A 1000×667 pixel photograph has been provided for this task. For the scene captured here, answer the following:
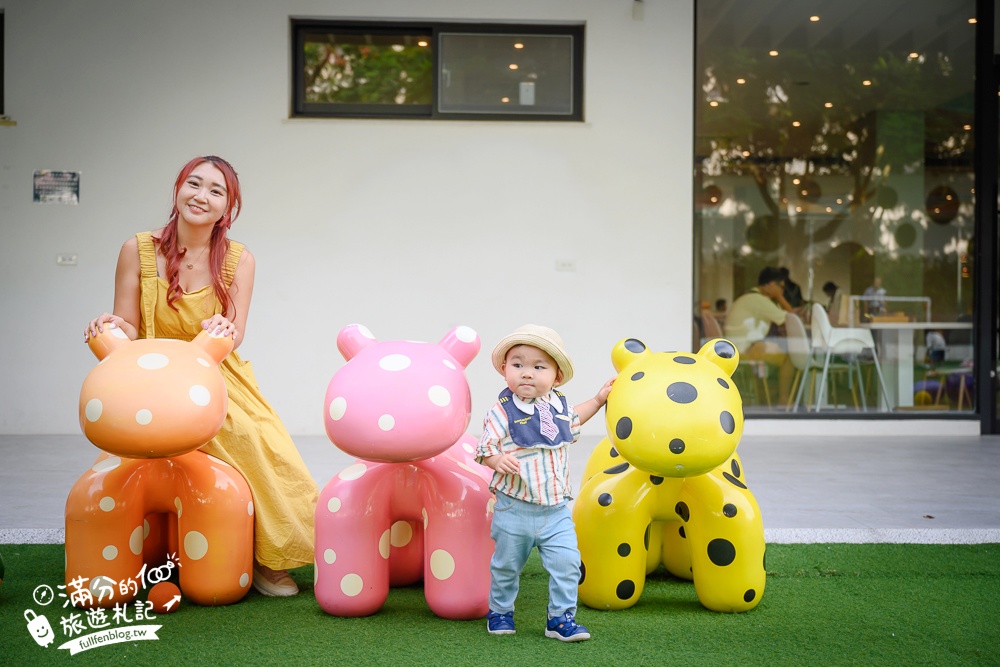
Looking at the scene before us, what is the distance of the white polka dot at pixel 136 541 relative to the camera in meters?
3.04

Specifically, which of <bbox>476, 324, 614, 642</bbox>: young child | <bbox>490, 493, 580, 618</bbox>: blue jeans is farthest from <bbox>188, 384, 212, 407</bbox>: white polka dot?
<bbox>490, 493, 580, 618</bbox>: blue jeans

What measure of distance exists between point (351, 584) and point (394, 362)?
79cm

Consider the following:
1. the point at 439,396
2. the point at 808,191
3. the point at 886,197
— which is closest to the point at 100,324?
the point at 439,396

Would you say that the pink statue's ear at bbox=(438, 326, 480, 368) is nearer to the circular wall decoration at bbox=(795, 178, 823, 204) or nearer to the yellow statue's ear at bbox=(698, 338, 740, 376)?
the yellow statue's ear at bbox=(698, 338, 740, 376)

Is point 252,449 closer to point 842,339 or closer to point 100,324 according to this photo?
point 100,324

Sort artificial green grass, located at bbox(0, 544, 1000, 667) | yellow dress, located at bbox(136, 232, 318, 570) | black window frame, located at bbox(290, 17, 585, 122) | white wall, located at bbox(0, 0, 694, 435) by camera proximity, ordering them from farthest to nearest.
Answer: black window frame, located at bbox(290, 17, 585, 122)
white wall, located at bbox(0, 0, 694, 435)
yellow dress, located at bbox(136, 232, 318, 570)
artificial green grass, located at bbox(0, 544, 1000, 667)

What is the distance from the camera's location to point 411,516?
3076mm

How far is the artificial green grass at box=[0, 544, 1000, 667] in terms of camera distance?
2.66 metres

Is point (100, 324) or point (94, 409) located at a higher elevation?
point (100, 324)

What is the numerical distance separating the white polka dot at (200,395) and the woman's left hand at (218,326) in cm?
34

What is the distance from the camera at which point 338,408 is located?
9.08 feet

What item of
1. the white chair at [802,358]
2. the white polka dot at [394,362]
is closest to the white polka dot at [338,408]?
the white polka dot at [394,362]

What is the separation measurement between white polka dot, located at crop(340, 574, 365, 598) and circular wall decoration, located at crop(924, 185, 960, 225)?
716 centimetres
